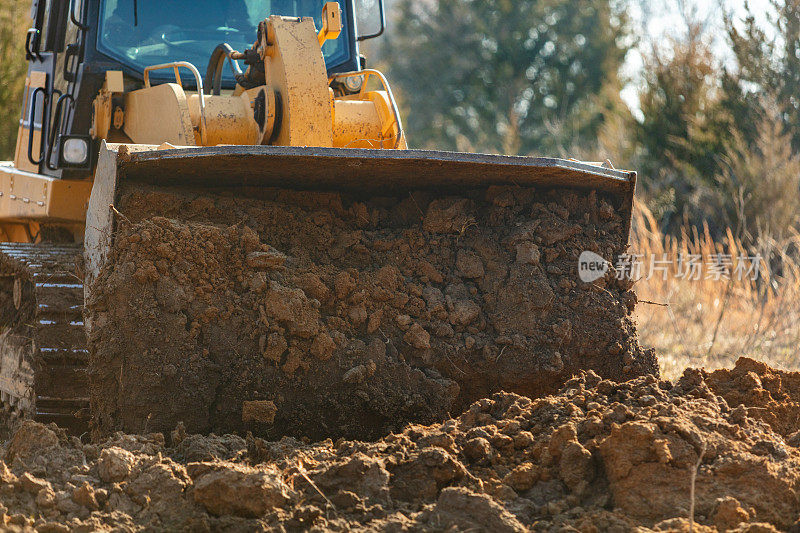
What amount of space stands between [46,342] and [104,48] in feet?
5.56

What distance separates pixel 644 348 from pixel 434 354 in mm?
973

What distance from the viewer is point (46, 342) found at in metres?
3.79

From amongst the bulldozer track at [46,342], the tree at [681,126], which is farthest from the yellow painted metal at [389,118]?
the tree at [681,126]

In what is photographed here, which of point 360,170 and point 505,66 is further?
point 505,66

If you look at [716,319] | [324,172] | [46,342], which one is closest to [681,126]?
[716,319]

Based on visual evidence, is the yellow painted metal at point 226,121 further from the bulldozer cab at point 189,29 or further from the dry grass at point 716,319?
the dry grass at point 716,319

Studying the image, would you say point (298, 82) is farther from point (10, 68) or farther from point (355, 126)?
point (10, 68)

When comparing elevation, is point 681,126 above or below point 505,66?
below

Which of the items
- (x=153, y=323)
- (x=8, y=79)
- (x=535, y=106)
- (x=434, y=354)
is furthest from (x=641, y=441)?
Result: (x=535, y=106)

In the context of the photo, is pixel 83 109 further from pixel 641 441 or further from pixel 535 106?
pixel 535 106

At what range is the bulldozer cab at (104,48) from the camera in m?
4.73

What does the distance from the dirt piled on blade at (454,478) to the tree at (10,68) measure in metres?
9.69

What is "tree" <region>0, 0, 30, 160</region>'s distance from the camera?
464 inches

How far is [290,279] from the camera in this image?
3.66 m
